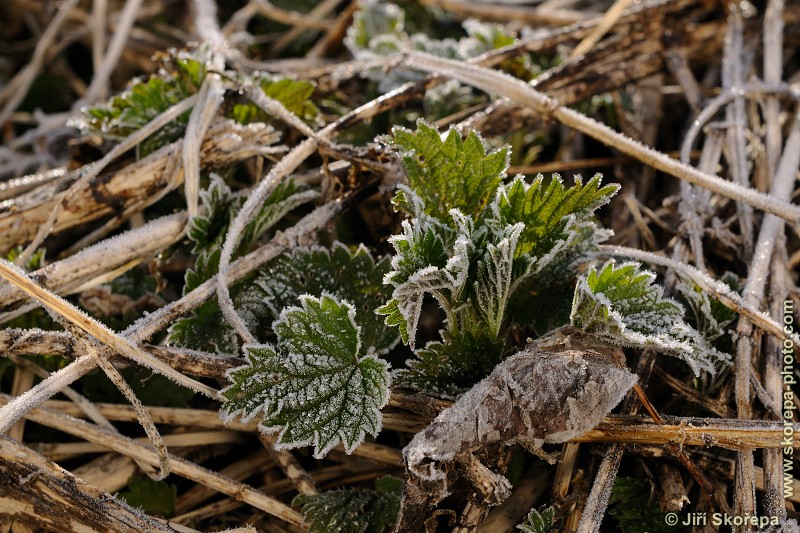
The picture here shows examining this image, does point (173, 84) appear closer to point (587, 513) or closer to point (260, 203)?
point (260, 203)

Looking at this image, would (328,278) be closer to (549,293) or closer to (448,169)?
(448,169)

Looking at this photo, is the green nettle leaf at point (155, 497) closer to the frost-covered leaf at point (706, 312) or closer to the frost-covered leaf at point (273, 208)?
the frost-covered leaf at point (273, 208)

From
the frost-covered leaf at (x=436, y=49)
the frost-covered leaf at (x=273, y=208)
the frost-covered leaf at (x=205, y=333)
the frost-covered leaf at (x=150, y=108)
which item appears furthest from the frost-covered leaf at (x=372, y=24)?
the frost-covered leaf at (x=205, y=333)

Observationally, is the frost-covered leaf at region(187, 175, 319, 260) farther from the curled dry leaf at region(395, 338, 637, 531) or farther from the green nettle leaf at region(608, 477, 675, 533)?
the green nettle leaf at region(608, 477, 675, 533)

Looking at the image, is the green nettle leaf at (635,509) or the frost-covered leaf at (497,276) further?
the green nettle leaf at (635,509)

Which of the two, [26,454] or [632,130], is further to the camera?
[632,130]

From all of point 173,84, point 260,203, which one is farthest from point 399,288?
point 173,84

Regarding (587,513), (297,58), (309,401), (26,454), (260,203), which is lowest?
(587,513)
